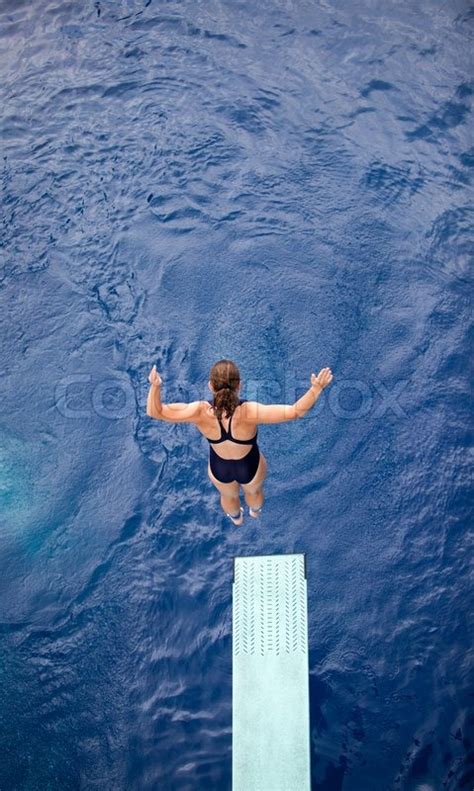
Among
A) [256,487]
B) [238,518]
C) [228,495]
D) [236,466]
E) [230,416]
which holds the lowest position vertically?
[238,518]

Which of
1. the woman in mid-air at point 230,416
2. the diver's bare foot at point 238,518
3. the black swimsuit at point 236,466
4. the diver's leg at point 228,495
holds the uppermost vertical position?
the woman in mid-air at point 230,416

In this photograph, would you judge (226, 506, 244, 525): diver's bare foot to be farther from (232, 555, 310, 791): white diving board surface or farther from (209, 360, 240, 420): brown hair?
(209, 360, 240, 420): brown hair

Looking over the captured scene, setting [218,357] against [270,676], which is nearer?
[270,676]

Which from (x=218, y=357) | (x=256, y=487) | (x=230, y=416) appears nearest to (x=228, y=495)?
(x=256, y=487)

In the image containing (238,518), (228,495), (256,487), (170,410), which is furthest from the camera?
(238,518)

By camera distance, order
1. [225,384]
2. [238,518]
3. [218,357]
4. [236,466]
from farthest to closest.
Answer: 1. [218,357]
2. [238,518]
3. [236,466]
4. [225,384]

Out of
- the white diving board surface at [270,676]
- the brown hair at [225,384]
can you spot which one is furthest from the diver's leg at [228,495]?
the brown hair at [225,384]

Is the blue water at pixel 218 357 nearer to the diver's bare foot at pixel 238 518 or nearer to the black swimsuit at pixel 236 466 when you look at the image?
the diver's bare foot at pixel 238 518

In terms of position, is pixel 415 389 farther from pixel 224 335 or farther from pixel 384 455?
pixel 224 335

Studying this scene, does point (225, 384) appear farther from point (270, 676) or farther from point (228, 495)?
point (270, 676)
